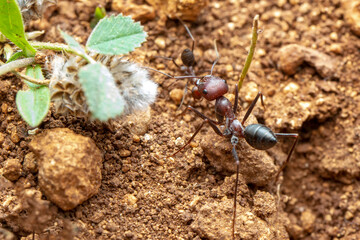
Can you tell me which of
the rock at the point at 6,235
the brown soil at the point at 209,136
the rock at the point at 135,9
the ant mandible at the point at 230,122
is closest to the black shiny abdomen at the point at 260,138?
the ant mandible at the point at 230,122

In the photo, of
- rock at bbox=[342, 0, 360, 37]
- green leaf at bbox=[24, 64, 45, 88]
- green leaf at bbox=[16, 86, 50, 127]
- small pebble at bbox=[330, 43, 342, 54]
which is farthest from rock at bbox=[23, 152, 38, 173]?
rock at bbox=[342, 0, 360, 37]

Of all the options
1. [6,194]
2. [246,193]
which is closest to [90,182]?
[6,194]

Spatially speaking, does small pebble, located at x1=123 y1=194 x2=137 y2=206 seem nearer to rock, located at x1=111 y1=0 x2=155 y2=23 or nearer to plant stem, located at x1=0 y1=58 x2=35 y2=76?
plant stem, located at x1=0 y1=58 x2=35 y2=76

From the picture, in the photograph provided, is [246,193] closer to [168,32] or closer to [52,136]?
[52,136]

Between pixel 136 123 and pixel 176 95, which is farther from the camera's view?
pixel 176 95

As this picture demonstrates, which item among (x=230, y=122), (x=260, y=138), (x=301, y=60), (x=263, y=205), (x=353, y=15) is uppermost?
(x=353, y=15)

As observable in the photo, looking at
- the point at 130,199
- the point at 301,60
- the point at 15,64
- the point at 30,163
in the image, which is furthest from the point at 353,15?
the point at 30,163

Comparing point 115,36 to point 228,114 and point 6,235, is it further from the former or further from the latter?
point 6,235
